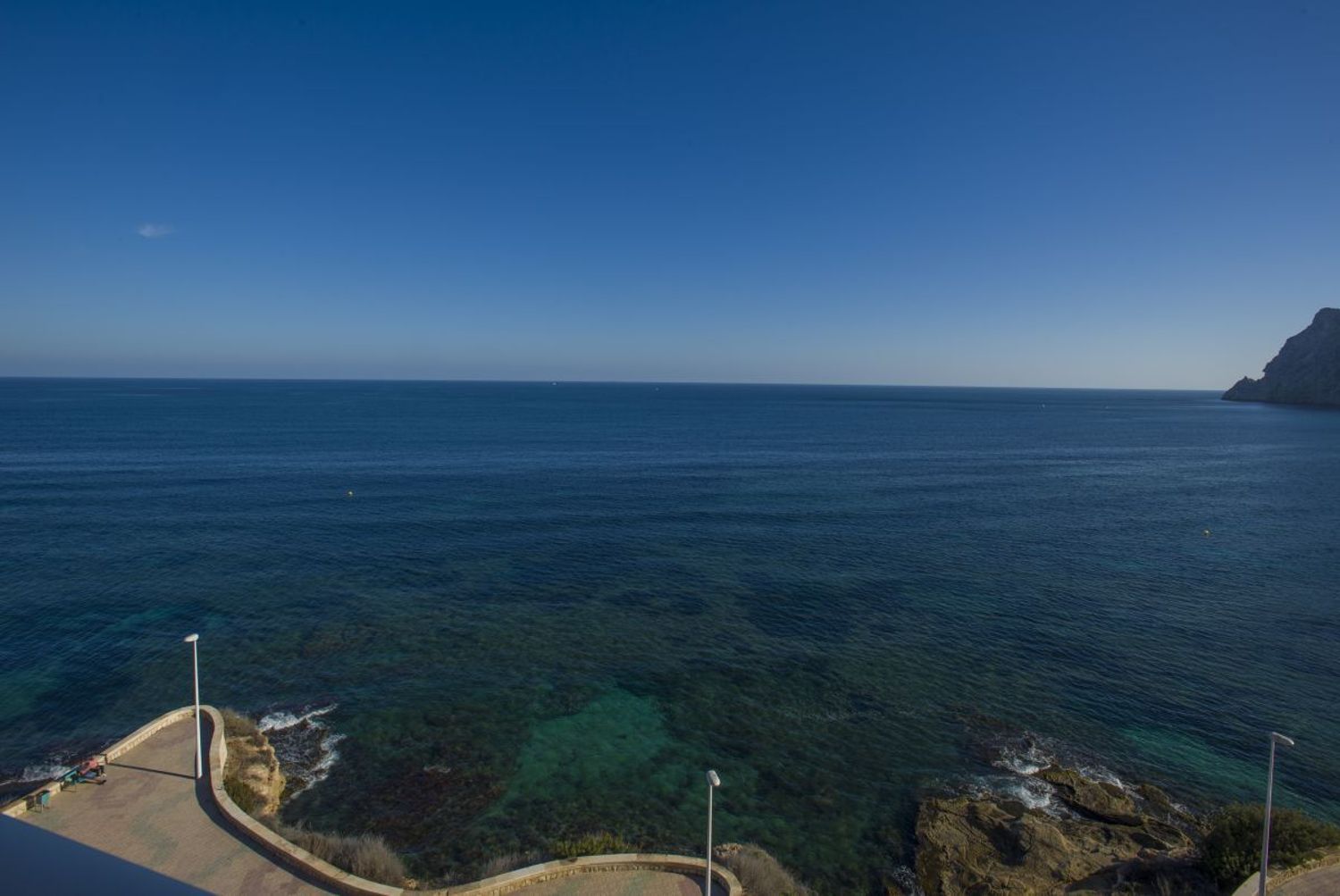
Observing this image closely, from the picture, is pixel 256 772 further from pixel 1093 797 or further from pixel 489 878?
pixel 1093 797

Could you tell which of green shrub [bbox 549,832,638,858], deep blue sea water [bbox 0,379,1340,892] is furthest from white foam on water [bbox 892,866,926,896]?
green shrub [bbox 549,832,638,858]

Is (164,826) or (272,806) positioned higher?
(164,826)

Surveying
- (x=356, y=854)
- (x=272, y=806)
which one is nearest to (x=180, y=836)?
(x=272, y=806)

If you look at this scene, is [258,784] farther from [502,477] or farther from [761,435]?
[761,435]

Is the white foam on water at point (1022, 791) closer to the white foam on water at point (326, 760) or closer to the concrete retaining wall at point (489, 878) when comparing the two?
the concrete retaining wall at point (489, 878)

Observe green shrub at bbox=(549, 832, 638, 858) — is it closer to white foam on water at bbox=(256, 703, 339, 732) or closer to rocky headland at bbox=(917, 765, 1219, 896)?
rocky headland at bbox=(917, 765, 1219, 896)

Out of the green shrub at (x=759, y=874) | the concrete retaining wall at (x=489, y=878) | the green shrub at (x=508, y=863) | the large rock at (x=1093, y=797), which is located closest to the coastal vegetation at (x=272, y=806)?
the concrete retaining wall at (x=489, y=878)
